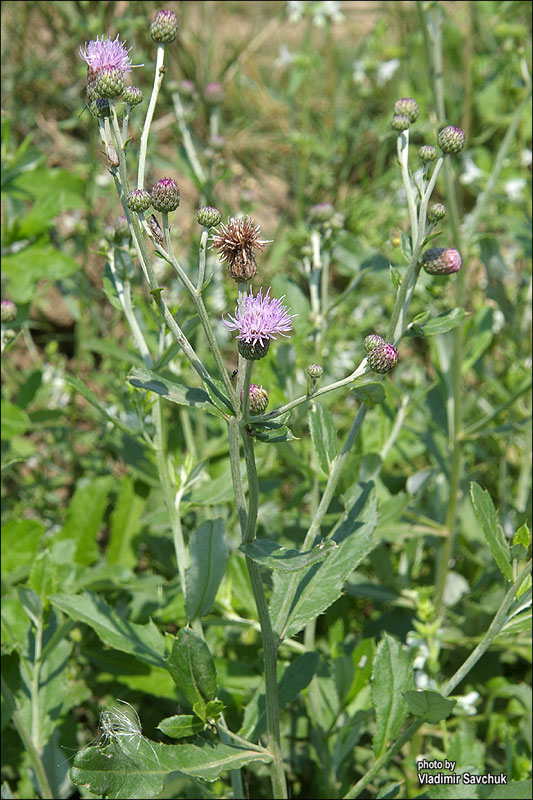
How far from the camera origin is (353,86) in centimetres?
592

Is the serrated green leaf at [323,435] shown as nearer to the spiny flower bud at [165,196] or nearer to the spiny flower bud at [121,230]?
the spiny flower bud at [165,196]

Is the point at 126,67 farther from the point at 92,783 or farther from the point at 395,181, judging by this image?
the point at 395,181

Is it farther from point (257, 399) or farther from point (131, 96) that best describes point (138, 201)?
point (257, 399)

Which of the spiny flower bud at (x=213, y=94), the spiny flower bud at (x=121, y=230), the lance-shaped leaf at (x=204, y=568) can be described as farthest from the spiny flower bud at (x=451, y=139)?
the spiny flower bud at (x=213, y=94)

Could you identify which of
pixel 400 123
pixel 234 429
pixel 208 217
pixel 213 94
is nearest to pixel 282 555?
pixel 234 429

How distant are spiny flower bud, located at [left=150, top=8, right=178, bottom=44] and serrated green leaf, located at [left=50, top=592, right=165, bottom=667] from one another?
50.1 inches

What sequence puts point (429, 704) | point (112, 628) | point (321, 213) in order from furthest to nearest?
point (321, 213)
point (112, 628)
point (429, 704)

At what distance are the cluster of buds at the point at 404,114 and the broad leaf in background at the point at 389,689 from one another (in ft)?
3.76

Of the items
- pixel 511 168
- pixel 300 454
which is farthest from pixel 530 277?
pixel 511 168

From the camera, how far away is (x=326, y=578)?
171 cm

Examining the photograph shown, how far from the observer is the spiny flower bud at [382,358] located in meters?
1.41

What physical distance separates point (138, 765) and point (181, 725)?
0.60 feet

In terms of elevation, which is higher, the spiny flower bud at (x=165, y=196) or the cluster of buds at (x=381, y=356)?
the spiny flower bud at (x=165, y=196)

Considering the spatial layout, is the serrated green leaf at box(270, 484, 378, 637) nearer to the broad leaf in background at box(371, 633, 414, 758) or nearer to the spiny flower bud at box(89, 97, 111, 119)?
the broad leaf in background at box(371, 633, 414, 758)
